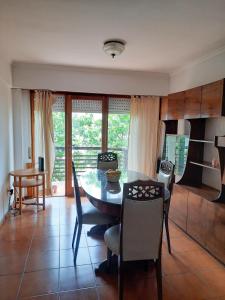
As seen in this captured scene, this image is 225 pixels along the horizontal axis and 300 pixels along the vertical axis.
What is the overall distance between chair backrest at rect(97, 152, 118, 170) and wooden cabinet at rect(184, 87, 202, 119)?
1382 mm

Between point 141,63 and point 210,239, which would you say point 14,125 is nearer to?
point 141,63

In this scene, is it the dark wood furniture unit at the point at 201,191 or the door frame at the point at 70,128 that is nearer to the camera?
the dark wood furniture unit at the point at 201,191

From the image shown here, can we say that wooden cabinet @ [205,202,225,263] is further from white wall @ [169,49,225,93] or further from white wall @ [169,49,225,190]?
white wall @ [169,49,225,93]

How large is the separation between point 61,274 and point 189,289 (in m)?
1.21

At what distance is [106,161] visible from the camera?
154 inches

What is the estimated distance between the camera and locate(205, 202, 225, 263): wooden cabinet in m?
2.42

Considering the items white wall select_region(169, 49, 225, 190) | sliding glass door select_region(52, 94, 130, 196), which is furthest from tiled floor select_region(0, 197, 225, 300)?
sliding glass door select_region(52, 94, 130, 196)

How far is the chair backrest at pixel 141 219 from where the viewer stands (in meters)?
1.78

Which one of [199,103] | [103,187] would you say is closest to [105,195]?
[103,187]

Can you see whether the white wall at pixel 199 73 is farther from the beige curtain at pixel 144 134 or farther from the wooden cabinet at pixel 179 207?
the wooden cabinet at pixel 179 207

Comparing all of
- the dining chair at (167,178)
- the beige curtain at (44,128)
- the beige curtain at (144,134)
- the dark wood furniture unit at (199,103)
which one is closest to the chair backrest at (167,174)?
the dining chair at (167,178)

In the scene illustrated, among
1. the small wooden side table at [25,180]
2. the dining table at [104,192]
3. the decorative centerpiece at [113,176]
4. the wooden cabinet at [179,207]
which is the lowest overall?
the wooden cabinet at [179,207]

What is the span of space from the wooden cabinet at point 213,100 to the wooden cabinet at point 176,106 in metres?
0.53

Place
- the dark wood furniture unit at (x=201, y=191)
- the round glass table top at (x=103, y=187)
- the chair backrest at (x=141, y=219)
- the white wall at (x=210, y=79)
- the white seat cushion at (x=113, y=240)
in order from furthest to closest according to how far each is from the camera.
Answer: the white wall at (x=210, y=79), the dark wood furniture unit at (x=201, y=191), the round glass table top at (x=103, y=187), the white seat cushion at (x=113, y=240), the chair backrest at (x=141, y=219)
